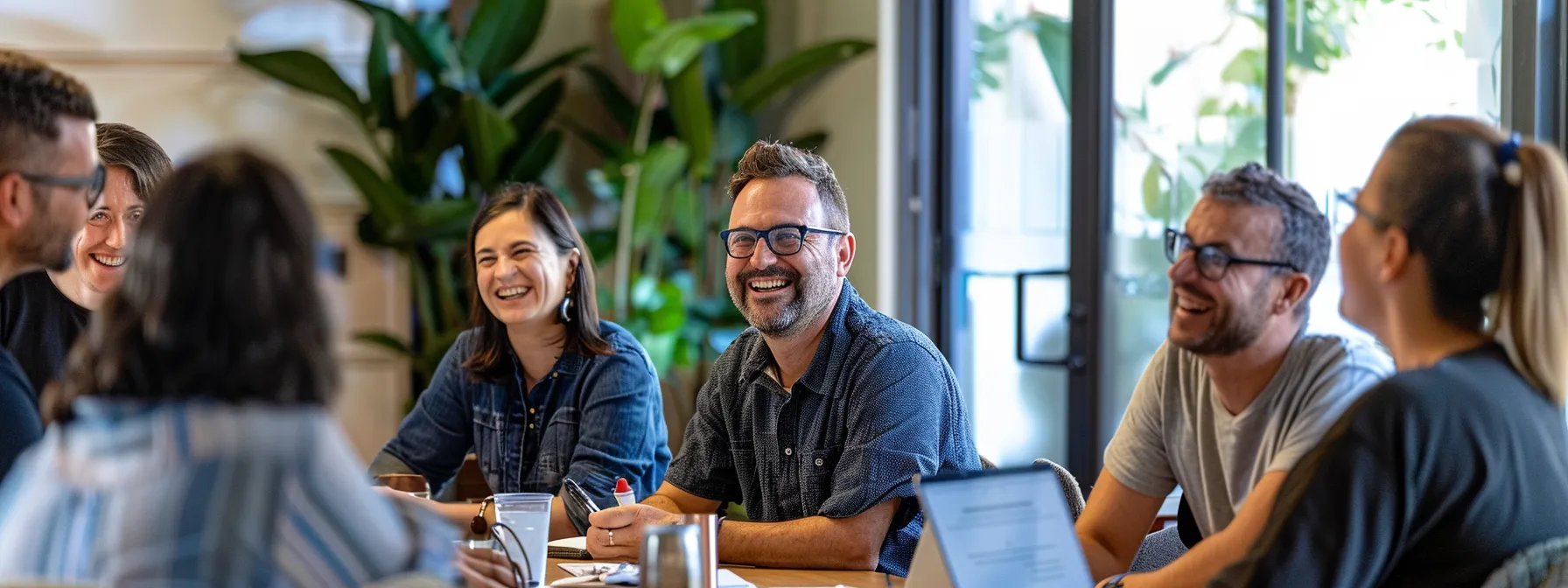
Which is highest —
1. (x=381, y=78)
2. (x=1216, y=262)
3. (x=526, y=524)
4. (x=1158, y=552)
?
(x=381, y=78)

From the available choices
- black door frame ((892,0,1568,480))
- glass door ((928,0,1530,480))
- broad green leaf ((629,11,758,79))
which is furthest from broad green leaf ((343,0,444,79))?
glass door ((928,0,1530,480))

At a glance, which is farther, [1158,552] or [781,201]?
[781,201]

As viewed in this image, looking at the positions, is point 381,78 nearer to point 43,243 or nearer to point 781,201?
point 781,201

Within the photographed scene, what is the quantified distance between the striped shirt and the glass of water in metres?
0.68

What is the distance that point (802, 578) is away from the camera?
2.01 m

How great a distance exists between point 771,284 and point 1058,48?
6.65 ft

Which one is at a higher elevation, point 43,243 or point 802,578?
point 43,243

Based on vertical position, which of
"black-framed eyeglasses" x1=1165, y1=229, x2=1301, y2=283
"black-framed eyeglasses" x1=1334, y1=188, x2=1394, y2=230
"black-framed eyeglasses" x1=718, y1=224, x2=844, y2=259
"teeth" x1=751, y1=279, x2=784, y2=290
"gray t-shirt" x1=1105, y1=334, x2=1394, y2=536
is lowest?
"gray t-shirt" x1=1105, y1=334, x2=1394, y2=536

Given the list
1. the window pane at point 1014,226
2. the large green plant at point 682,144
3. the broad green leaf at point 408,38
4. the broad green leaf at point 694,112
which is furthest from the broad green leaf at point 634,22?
the window pane at point 1014,226

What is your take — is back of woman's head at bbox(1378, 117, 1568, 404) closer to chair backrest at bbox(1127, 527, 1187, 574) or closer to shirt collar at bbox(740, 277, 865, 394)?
chair backrest at bbox(1127, 527, 1187, 574)

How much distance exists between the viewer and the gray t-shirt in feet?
5.73

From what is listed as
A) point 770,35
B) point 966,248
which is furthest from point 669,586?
point 770,35

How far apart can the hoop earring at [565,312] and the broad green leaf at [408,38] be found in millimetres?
1914

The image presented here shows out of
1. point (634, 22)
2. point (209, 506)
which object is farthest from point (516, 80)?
point (209, 506)
